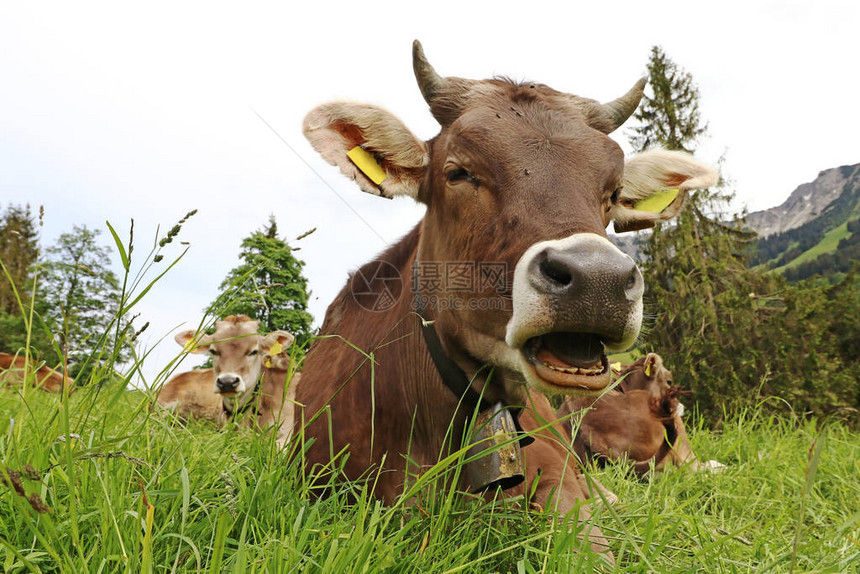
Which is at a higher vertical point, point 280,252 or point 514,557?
point 280,252

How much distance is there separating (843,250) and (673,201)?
434 ft

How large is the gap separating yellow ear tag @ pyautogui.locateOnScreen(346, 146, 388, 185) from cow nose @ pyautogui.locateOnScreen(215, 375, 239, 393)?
21.5ft

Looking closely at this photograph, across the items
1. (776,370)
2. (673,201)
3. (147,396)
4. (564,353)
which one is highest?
(673,201)

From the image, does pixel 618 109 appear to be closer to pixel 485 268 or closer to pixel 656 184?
pixel 656 184

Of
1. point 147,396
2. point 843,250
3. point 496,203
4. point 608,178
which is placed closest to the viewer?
point 147,396

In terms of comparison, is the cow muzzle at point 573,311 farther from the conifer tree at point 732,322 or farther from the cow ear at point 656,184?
the conifer tree at point 732,322

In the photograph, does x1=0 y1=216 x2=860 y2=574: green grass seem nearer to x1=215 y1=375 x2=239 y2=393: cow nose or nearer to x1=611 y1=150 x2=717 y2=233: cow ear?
x1=611 y1=150 x2=717 y2=233: cow ear

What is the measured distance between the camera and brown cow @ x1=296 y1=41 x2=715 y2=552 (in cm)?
189

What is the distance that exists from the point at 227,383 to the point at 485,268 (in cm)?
710

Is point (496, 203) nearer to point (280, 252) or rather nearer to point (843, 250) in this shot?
point (280, 252)

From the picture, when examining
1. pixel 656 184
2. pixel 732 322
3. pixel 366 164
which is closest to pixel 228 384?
pixel 366 164

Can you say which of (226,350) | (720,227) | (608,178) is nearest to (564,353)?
(608,178)

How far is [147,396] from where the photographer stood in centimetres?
206

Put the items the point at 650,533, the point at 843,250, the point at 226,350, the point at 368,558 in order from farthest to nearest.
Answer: the point at 843,250, the point at 226,350, the point at 650,533, the point at 368,558
